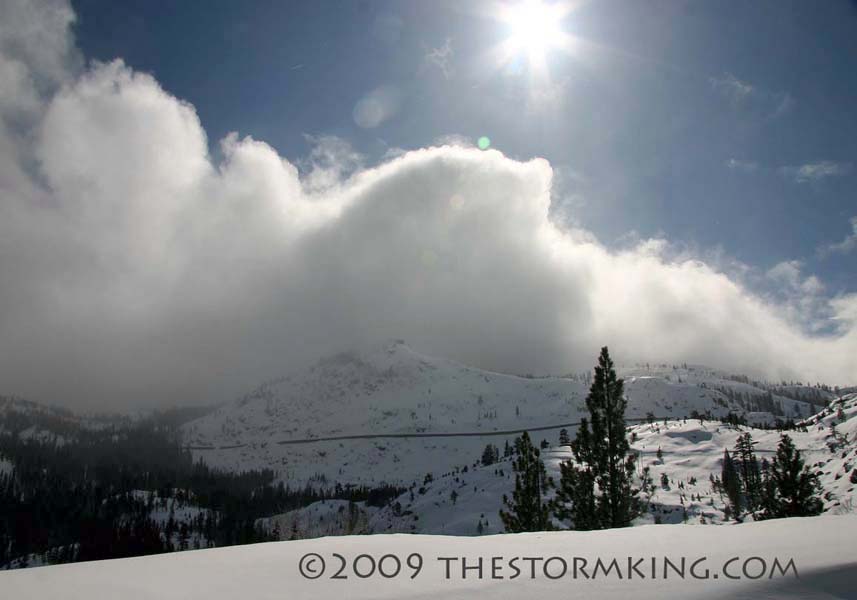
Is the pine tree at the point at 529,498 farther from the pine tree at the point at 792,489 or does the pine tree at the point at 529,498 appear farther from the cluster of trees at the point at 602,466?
the pine tree at the point at 792,489

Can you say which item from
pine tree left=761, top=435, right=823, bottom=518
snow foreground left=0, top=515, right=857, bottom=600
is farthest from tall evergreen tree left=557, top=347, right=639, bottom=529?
snow foreground left=0, top=515, right=857, bottom=600

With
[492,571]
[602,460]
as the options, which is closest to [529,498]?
[602,460]

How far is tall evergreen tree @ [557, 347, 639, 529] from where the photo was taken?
2983cm

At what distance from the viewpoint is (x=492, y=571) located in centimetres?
612

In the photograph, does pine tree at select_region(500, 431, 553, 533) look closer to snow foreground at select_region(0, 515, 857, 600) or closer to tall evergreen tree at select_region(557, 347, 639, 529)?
tall evergreen tree at select_region(557, 347, 639, 529)

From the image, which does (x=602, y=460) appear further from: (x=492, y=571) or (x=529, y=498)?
(x=492, y=571)

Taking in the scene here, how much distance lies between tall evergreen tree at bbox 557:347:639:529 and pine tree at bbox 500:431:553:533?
3373 millimetres

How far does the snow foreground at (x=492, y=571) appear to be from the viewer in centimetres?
514

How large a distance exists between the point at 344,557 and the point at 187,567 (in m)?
2.11

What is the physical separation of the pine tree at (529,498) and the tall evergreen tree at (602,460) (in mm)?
3373

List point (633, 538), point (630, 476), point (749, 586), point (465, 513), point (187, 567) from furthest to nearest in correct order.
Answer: point (465, 513) < point (630, 476) < point (633, 538) < point (187, 567) < point (749, 586)

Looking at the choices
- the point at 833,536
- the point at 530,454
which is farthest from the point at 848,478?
the point at 833,536

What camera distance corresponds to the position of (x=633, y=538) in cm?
824

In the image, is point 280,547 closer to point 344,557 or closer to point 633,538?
point 344,557
